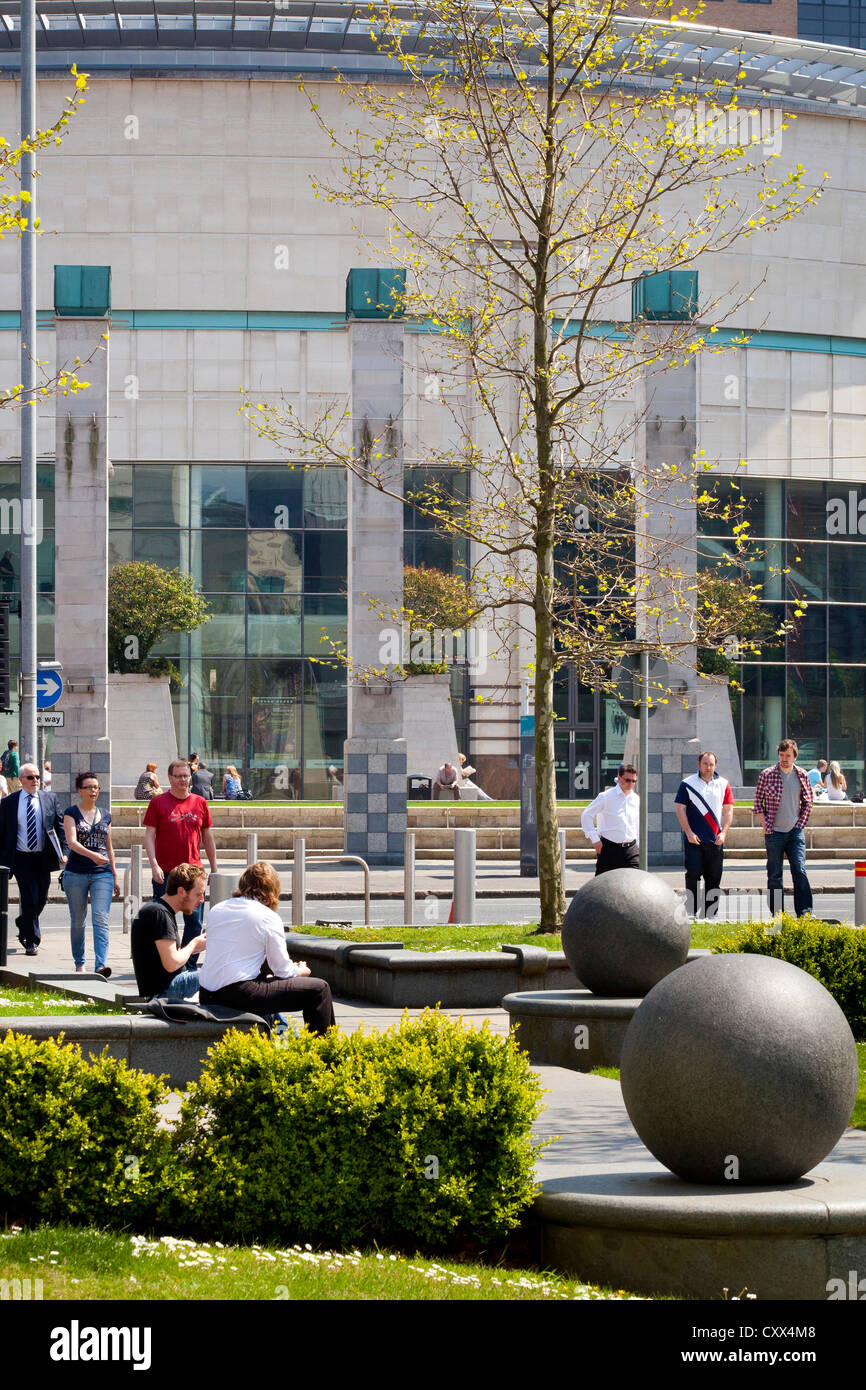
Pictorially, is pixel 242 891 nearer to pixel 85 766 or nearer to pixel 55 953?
pixel 55 953

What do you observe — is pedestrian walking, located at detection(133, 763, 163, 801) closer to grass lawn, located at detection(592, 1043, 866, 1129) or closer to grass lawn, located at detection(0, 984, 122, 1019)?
grass lawn, located at detection(0, 984, 122, 1019)

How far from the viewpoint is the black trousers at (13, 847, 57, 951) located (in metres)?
16.3

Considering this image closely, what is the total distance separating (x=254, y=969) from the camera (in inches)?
353

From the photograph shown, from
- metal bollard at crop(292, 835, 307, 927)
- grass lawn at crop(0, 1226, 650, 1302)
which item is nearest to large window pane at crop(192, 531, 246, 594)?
metal bollard at crop(292, 835, 307, 927)

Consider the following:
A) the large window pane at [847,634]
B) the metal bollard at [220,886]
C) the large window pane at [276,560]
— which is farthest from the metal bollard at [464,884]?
the large window pane at [847,634]

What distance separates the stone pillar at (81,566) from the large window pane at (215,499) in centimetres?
2142

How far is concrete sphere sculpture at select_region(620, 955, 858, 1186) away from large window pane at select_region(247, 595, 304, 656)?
4386cm

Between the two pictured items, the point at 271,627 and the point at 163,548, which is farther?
the point at 271,627

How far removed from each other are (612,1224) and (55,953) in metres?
11.7

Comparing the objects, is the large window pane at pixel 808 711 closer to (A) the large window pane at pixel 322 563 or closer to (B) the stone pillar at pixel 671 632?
(A) the large window pane at pixel 322 563

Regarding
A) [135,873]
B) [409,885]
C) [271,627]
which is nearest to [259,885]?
[409,885]

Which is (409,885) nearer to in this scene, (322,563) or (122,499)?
(322,563)

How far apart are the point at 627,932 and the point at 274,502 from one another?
40620 millimetres
